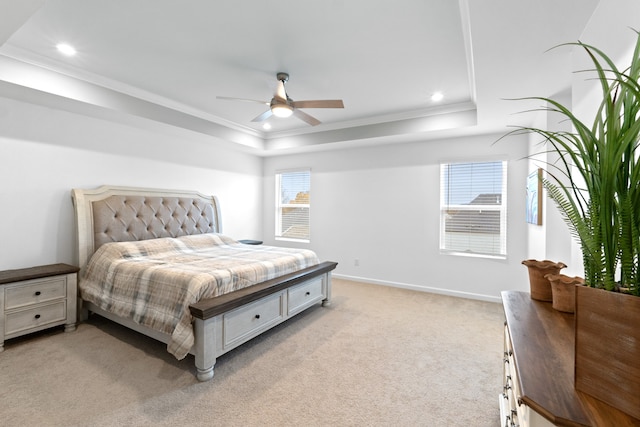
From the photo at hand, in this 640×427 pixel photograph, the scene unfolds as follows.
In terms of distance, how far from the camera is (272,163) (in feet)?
19.7

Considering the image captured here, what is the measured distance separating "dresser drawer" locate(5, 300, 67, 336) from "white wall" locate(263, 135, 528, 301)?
143 inches

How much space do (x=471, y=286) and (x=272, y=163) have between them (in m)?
4.17

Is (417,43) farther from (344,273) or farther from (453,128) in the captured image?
(344,273)

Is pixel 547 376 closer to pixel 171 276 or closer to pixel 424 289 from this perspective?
pixel 171 276

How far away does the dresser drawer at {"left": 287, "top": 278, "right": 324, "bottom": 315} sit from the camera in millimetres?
3131

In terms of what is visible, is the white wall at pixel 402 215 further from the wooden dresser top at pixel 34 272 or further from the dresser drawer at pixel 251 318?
the wooden dresser top at pixel 34 272

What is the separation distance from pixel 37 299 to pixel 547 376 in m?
3.86

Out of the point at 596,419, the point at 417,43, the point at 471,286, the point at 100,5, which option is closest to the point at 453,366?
the point at 596,419

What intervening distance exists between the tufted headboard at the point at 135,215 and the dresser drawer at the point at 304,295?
2093mm

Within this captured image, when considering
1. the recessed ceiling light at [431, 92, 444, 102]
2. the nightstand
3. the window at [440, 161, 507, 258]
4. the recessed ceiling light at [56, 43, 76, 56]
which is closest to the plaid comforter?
the nightstand

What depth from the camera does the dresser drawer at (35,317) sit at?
2617mm

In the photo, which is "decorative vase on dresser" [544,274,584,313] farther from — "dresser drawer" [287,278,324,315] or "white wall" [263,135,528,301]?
"white wall" [263,135,528,301]

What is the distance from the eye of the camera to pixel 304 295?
11.0 ft

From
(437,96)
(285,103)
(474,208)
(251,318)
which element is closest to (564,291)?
(251,318)
